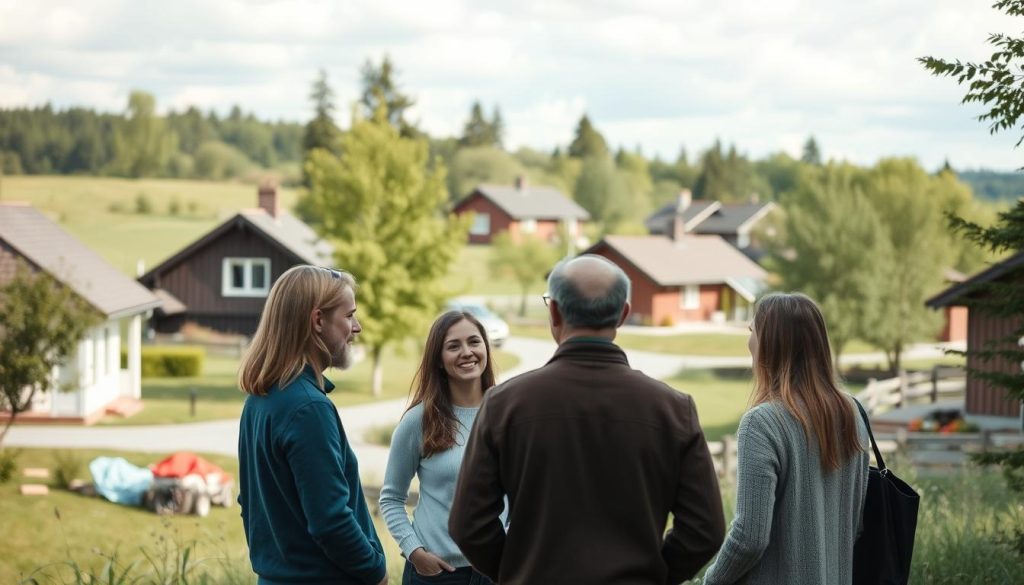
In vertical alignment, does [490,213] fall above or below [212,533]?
above

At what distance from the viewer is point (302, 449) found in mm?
4016

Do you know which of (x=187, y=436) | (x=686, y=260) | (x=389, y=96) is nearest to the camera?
(x=187, y=436)

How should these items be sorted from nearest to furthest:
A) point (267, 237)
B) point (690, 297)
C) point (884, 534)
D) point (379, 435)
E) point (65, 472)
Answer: point (884, 534), point (65, 472), point (379, 435), point (267, 237), point (690, 297)

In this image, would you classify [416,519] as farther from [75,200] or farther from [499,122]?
[499,122]

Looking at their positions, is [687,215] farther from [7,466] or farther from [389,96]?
[7,466]

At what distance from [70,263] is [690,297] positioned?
36848mm

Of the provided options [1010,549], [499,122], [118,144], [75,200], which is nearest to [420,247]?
[1010,549]

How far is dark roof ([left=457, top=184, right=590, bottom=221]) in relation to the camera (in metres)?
91.9

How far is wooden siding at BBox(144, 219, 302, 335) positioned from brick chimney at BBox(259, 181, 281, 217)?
3.63m

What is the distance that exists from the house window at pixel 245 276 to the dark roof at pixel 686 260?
17.9m

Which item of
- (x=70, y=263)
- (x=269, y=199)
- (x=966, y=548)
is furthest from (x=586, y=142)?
(x=966, y=548)

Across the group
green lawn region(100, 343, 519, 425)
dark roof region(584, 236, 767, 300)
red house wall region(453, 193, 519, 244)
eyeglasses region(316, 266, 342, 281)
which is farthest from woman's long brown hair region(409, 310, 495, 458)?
red house wall region(453, 193, 519, 244)

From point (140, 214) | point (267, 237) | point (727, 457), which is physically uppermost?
point (140, 214)

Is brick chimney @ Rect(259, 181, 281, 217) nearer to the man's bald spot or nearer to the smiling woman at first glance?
the smiling woman
